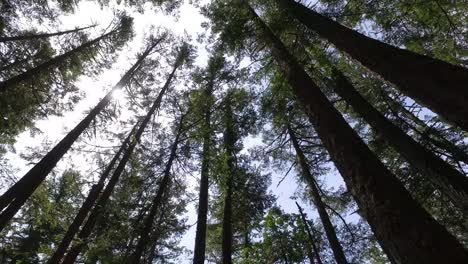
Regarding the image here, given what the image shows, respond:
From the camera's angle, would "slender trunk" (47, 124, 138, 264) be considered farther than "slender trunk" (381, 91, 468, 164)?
Yes

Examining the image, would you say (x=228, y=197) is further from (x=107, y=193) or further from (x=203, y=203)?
(x=107, y=193)

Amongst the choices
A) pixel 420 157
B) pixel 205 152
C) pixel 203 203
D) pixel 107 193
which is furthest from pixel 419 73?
pixel 107 193

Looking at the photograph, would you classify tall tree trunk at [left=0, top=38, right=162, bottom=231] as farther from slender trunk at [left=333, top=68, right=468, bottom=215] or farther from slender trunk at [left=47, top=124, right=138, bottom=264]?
slender trunk at [left=333, top=68, right=468, bottom=215]

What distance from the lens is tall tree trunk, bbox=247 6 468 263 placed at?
2.31 metres

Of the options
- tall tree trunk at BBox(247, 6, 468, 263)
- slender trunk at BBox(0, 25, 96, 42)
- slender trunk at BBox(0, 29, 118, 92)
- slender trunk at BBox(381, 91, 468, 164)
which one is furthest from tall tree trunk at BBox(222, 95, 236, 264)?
slender trunk at BBox(0, 25, 96, 42)

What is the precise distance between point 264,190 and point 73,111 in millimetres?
11710

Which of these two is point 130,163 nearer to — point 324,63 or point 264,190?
point 264,190

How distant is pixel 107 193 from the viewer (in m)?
11.7

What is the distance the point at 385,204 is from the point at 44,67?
1465 centimetres

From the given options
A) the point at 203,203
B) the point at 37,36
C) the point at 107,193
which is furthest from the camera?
the point at 37,36

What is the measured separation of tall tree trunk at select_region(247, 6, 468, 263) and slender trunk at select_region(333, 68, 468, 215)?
3708mm

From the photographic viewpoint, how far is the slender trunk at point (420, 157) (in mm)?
6301

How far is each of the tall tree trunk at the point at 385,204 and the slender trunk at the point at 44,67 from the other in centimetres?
1223

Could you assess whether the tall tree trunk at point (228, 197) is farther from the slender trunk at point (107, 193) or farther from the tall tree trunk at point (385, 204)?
the tall tree trunk at point (385, 204)
